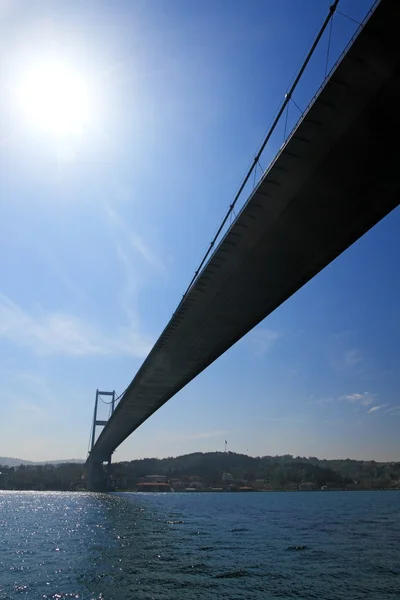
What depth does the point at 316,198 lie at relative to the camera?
48.1ft

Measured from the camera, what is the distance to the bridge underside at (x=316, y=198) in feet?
34.1

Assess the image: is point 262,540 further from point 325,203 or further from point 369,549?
point 325,203

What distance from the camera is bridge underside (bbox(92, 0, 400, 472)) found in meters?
10.4

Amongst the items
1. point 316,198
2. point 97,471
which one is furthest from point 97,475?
point 316,198

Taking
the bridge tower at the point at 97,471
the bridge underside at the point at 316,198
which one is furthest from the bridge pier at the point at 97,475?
the bridge underside at the point at 316,198

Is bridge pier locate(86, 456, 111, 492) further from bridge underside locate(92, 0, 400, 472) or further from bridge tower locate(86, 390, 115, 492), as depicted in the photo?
bridge underside locate(92, 0, 400, 472)

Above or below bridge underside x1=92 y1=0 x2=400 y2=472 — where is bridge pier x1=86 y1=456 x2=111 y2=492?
below

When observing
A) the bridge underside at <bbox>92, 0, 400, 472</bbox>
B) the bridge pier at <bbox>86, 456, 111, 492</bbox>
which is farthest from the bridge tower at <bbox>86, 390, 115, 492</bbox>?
the bridge underside at <bbox>92, 0, 400, 472</bbox>

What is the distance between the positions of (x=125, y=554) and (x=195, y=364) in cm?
1577

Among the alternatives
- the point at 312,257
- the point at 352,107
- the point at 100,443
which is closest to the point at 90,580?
the point at 312,257

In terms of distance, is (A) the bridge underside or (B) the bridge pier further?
(B) the bridge pier

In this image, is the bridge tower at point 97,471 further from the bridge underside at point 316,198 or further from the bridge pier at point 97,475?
the bridge underside at point 316,198

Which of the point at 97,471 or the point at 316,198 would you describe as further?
the point at 97,471

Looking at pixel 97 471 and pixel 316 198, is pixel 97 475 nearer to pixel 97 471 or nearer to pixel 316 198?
pixel 97 471
